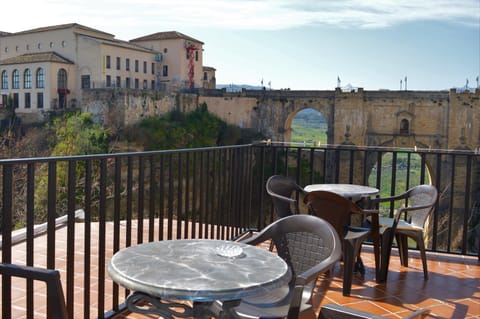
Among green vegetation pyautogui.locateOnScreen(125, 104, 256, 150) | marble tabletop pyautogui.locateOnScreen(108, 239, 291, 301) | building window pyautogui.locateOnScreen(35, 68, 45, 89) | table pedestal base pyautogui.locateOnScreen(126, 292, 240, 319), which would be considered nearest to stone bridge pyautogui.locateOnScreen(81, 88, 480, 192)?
green vegetation pyautogui.locateOnScreen(125, 104, 256, 150)

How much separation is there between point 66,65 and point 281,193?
3622 centimetres

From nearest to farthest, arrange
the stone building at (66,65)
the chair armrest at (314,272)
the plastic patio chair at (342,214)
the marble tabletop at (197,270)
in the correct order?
1. the marble tabletop at (197,270)
2. the chair armrest at (314,272)
3. the plastic patio chair at (342,214)
4. the stone building at (66,65)

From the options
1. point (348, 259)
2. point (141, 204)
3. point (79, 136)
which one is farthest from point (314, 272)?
point (79, 136)

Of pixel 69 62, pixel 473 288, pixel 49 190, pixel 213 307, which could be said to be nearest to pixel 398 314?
pixel 473 288

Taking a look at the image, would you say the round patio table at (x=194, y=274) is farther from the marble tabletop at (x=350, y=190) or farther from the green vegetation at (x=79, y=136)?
the green vegetation at (x=79, y=136)

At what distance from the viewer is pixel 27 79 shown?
37156mm

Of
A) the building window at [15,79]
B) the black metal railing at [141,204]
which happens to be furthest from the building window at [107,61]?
the black metal railing at [141,204]

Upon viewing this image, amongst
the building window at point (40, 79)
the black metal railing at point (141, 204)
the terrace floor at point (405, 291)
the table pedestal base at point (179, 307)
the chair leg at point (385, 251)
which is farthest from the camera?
the building window at point (40, 79)

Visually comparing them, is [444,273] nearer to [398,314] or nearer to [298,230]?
[398,314]

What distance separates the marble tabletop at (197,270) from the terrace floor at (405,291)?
1.04 m

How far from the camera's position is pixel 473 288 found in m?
3.97

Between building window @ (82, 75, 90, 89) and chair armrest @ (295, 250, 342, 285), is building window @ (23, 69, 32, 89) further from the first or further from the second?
chair armrest @ (295, 250, 342, 285)

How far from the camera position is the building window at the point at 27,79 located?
36969 mm

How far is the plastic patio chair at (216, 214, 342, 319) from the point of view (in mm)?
2213
